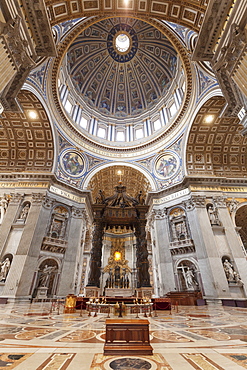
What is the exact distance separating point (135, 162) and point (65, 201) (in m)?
9.07

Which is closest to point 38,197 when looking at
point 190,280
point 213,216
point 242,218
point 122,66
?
point 190,280

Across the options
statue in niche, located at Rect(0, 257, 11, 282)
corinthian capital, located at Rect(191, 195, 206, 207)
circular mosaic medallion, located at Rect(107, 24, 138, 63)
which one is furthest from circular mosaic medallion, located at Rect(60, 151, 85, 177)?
circular mosaic medallion, located at Rect(107, 24, 138, 63)

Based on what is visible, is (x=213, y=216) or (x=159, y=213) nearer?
(x=213, y=216)

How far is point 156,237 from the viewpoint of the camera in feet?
57.1

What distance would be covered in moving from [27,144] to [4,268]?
35.8ft

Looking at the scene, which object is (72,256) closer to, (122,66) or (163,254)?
(163,254)

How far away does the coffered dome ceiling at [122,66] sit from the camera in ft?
74.5

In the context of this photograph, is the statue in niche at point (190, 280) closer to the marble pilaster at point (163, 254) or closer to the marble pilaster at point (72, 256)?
the marble pilaster at point (163, 254)

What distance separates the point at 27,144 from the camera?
17.7 metres

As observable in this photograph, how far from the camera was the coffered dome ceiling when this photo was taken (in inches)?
894

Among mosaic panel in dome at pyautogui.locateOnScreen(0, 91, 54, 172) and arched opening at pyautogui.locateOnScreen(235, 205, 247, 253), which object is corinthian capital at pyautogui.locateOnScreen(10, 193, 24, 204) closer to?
mosaic panel in dome at pyautogui.locateOnScreen(0, 91, 54, 172)

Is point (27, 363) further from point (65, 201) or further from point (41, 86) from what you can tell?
point (41, 86)

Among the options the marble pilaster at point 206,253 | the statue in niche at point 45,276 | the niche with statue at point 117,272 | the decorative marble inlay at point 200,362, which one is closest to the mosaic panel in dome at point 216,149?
the marble pilaster at point 206,253

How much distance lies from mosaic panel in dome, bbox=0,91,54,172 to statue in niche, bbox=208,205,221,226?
1493cm
